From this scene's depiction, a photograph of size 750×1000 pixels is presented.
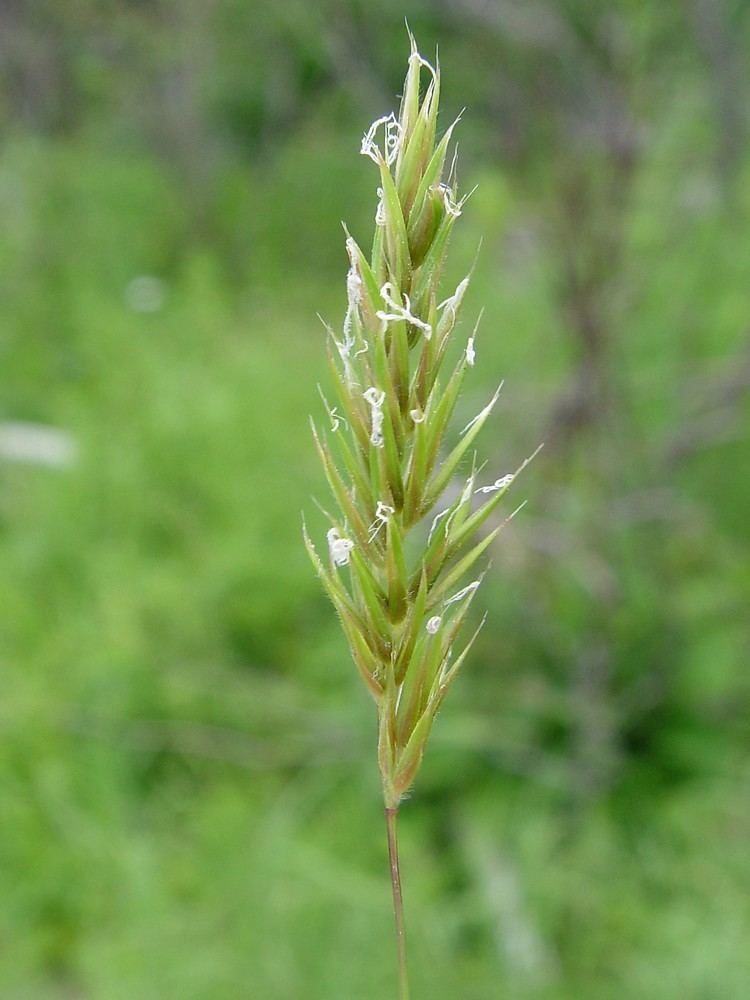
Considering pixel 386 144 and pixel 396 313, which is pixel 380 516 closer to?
pixel 396 313

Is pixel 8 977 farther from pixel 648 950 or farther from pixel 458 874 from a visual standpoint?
pixel 648 950

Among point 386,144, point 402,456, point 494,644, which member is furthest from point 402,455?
point 494,644

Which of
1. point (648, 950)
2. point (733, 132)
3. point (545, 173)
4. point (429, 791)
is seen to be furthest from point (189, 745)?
point (733, 132)

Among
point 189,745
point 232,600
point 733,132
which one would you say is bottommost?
point 189,745

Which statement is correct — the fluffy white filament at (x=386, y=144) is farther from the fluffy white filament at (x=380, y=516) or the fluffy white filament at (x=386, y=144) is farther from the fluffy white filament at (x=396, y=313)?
the fluffy white filament at (x=380, y=516)

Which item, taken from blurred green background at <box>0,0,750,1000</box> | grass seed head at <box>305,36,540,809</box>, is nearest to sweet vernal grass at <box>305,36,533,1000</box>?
grass seed head at <box>305,36,540,809</box>

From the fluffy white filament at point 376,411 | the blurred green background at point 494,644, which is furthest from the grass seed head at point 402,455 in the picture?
the blurred green background at point 494,644
